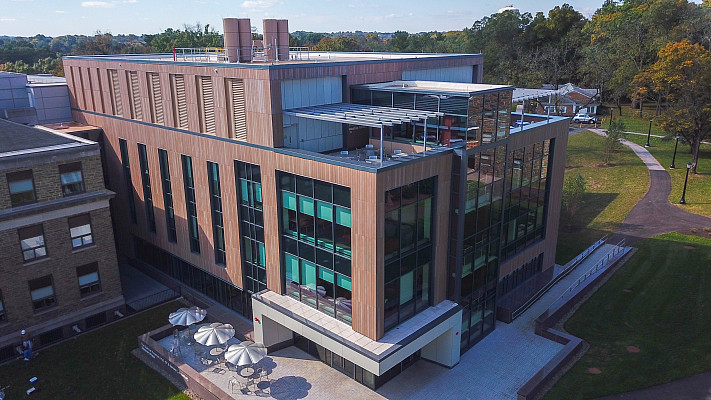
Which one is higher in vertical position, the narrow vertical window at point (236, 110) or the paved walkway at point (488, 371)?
the narrow vertical window at point (236, 110)

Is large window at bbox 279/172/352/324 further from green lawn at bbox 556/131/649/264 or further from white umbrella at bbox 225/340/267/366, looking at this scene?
green lawn at bbox 556/131/649/264

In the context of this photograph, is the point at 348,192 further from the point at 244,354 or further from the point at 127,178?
the point at 127,178

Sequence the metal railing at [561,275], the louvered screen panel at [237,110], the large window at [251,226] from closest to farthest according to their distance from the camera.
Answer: the louvered screen panel at [237,110]
the large window at [251,226]
the metal railing at [561,275]

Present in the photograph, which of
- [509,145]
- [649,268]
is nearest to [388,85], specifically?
[509,145]

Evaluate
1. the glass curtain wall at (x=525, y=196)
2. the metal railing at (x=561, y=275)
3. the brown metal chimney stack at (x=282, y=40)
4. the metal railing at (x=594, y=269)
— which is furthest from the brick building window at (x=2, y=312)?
the metal railing at (x=594, y=269)

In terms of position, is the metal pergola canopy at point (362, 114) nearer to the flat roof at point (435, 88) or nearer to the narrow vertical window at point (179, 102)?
the flat roof at point (435, 88)

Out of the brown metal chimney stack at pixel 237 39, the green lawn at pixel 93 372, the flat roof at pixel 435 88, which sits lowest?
the green lawn at pixel 93 372
